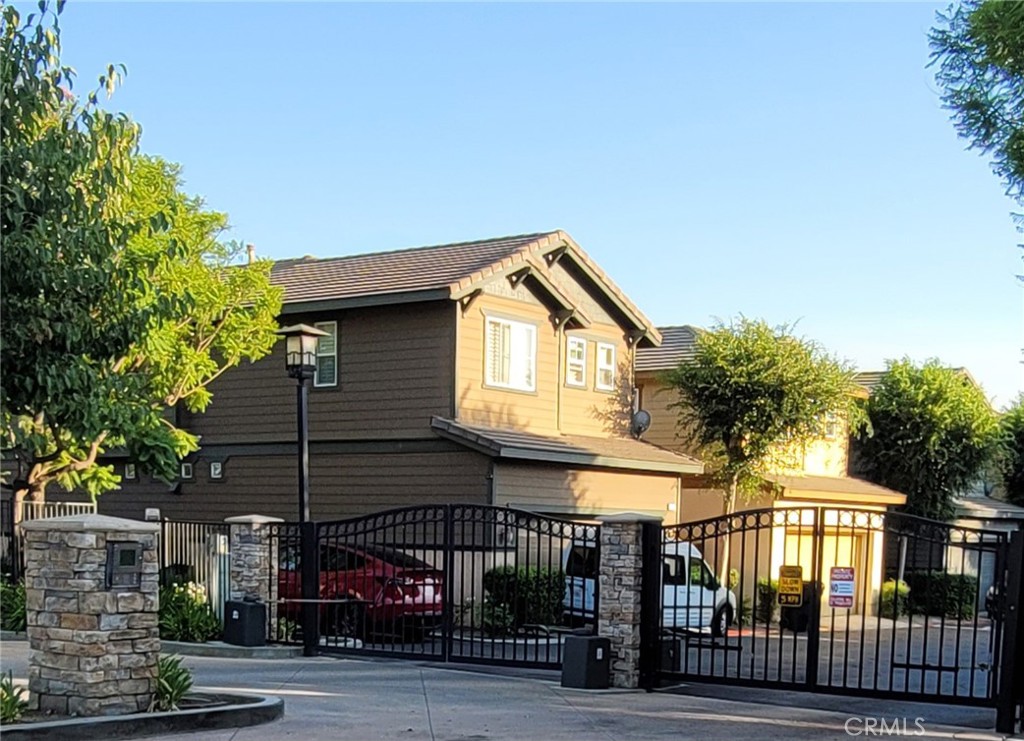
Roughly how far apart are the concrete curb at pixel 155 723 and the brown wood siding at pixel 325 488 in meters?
10.5

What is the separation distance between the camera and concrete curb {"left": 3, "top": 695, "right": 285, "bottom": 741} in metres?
7.96

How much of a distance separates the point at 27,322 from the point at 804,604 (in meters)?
7.94

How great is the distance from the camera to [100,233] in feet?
33.8

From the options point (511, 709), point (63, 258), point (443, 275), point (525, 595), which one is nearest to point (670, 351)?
point (443, 275)

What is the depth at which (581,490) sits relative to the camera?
71.3 feet

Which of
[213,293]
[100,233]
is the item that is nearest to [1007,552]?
[100,233]

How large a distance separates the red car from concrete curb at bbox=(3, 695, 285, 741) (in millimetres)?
5430

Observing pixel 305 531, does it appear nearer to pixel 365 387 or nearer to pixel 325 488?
pixel 365 387

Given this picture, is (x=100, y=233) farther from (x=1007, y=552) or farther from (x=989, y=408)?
(x=989, y=408)

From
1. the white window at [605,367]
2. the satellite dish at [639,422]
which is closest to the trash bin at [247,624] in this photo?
the white window at [605,367]

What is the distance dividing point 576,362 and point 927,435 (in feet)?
33.7

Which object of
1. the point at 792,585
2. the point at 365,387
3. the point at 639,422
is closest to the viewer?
the point at 792,585

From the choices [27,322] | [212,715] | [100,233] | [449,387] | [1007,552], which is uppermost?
[449,387]

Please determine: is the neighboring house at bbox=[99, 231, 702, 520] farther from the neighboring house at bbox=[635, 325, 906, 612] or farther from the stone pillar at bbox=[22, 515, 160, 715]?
the stone pillar at bbox=[22, 515, 160, 715]
